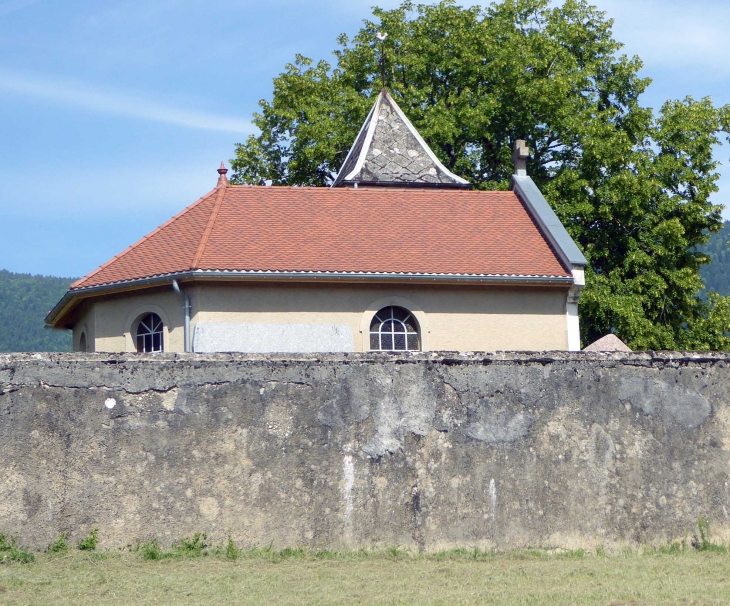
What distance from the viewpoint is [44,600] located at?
684cm

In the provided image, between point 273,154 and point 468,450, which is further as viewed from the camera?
point 273,154

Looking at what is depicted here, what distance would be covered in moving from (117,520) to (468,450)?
3.08m

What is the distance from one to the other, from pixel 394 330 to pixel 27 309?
98.9m

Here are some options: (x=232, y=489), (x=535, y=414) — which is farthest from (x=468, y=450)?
(x=232, y=489)

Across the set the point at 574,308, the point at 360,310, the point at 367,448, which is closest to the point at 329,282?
the point at 360,310

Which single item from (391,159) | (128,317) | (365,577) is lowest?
(365,577)

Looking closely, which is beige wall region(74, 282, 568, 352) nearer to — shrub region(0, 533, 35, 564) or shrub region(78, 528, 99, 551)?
shrub region(78, 528, 99, 551)

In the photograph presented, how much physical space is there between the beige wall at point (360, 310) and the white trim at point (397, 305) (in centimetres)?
2

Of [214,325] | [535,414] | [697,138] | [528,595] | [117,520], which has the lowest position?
[528,595]

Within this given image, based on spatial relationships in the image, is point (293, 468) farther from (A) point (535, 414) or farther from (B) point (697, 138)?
(B) point (697, 138)

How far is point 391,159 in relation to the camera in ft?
76.8

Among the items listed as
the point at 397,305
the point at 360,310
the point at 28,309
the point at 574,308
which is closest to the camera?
the point at 360,310

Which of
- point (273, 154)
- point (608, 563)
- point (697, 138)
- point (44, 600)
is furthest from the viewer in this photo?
point (273, 154)

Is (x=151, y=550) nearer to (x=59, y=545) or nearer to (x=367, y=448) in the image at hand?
(x=59, y=545)
